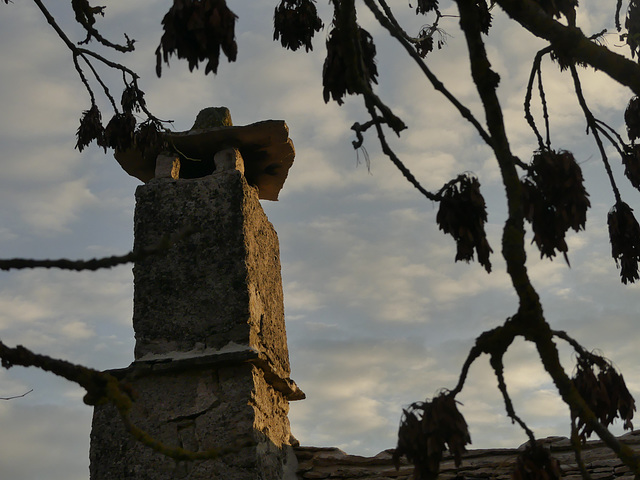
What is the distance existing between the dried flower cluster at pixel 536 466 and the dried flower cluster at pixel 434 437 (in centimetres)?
19

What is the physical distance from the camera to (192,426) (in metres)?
4.57

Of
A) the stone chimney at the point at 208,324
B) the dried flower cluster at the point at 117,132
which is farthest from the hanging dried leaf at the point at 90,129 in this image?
the stone chimney at the point at 208,324

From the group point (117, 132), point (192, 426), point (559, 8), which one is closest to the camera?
point (559, 8)

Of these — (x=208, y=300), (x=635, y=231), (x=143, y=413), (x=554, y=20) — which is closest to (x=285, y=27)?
(x=554, y=20)

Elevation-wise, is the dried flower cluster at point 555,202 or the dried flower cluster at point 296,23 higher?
the dried flower cluster at point 296,23

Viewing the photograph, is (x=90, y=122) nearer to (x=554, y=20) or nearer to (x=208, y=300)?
(x=208, y=300)

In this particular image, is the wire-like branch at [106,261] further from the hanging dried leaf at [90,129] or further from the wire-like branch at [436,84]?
the hanging dried leaf at [90,129]

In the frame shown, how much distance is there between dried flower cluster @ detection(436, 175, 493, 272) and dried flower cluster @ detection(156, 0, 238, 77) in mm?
803

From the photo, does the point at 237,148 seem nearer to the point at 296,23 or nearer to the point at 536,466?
the point at 296,23

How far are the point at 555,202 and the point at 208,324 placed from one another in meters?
2.76

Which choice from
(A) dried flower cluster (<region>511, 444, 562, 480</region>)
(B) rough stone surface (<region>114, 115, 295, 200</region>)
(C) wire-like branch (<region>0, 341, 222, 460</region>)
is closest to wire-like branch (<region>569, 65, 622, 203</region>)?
(A) dried flower cluster (<region>511, 444, 562, 480</region>)

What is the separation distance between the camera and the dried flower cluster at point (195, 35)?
232 cm

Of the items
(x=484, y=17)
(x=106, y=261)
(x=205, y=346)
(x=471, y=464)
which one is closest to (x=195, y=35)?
(x=106, y=261)

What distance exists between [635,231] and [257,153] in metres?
3.25
